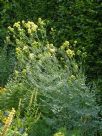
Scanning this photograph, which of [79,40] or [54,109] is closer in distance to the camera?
[54,109]

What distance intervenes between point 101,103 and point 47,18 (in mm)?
2364

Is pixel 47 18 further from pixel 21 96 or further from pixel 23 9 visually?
pixel 21 96

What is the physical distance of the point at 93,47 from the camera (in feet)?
21.7

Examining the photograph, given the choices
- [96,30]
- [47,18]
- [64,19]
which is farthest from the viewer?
[47,18]

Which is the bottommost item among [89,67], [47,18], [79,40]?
→ [89,67]

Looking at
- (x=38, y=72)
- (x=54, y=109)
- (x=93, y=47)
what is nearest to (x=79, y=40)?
(x=93, y=47)

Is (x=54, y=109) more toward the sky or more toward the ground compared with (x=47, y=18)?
more toward the ground

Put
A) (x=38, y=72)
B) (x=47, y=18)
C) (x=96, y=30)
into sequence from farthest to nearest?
(x=47, y=18) < (x=96, y=30) < (x=38, y=72)

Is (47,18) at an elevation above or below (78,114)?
above

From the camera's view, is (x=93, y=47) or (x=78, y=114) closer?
(x=78, y=114)

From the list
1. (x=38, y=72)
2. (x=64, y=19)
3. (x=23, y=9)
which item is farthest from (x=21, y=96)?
(x=23, y=9)

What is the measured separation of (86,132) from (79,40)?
1678 mm

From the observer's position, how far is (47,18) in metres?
7.77

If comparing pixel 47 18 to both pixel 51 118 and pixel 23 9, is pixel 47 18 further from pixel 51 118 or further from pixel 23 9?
pixel 51 118
